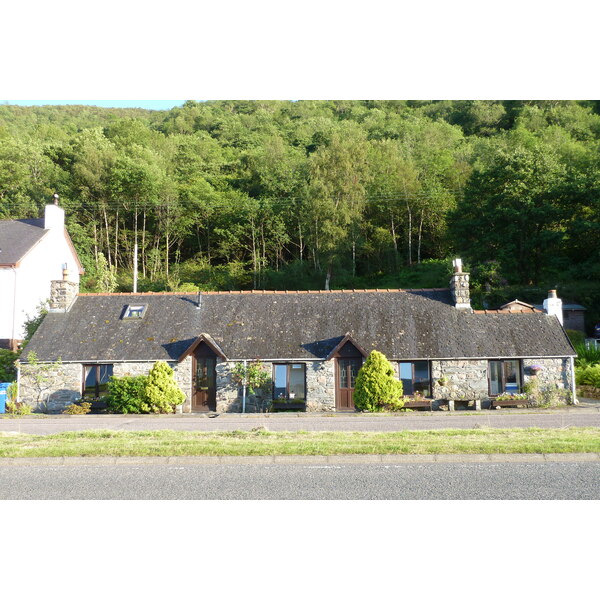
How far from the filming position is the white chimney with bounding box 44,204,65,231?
3506cm

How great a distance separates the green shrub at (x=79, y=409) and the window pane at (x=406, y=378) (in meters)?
11.4

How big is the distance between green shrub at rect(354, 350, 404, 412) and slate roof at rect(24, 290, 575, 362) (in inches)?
62.5

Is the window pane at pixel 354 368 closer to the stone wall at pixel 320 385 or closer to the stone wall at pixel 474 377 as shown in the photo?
the stone wall at pixel 320 385

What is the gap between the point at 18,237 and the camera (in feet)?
110

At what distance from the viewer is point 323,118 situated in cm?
6191

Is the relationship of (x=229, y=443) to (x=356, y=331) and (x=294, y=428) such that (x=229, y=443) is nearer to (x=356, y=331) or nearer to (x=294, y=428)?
(x=294, y=428)

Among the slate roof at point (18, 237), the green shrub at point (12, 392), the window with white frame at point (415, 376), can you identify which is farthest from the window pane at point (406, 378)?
the slate roof at point (18, 237)

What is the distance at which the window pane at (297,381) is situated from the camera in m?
22.0

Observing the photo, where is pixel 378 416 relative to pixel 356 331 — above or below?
below

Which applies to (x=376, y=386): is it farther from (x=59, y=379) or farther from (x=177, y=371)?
(x=59, y=379)

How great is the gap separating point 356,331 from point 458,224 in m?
21.1

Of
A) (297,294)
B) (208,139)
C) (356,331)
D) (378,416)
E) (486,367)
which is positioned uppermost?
(208,139)

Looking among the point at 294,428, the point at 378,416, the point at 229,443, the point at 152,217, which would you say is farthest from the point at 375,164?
the point at 229,443

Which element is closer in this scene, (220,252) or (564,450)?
(564,450)
